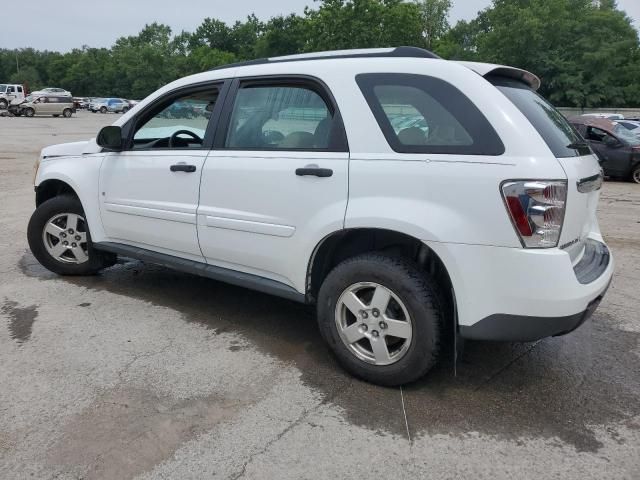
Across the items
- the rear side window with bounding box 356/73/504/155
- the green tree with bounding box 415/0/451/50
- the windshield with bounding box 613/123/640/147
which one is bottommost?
the windshield with bounding box 613/123/640/147

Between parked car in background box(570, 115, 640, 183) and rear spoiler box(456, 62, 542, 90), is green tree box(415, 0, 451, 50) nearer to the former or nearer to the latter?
parked car in background box(570, 115, 640, 183)

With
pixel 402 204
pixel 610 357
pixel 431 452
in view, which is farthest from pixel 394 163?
pixel 610 357

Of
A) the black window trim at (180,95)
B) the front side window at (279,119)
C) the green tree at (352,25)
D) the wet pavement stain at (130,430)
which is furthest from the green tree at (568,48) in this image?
the wet pavement stain at (130,430)

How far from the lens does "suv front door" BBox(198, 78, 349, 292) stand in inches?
132

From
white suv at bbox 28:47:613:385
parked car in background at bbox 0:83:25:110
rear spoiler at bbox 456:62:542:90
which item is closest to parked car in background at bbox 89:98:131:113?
parked car in background at bbox 0:83:25:110

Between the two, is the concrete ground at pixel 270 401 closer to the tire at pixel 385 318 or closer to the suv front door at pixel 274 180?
the tire at pixel 385 318

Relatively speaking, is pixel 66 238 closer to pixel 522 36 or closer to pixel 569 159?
pixel 569 159

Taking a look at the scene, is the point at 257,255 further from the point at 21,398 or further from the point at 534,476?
the point at 534,476

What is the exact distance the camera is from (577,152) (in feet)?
10.4

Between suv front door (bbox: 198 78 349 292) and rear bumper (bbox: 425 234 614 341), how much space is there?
30.1 inches

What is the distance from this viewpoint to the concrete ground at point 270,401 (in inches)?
104

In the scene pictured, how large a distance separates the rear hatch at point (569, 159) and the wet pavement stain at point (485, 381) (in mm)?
826

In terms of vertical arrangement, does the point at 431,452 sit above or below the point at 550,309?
below

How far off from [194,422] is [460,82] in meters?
2.24
